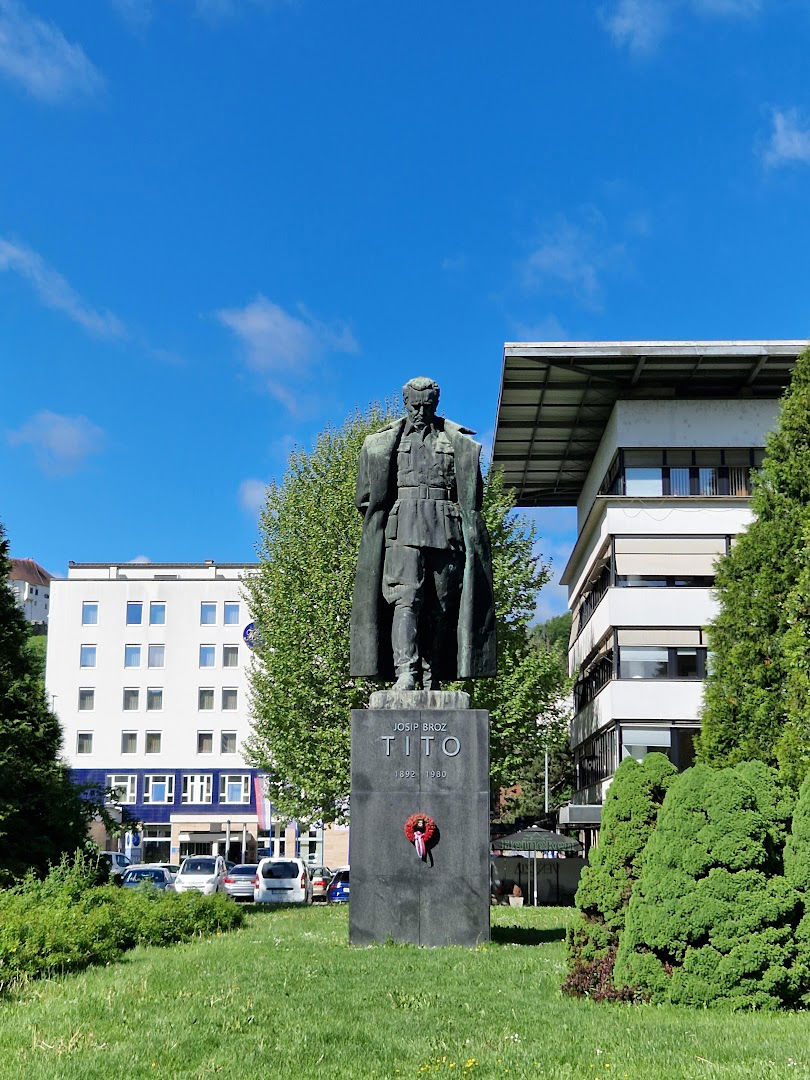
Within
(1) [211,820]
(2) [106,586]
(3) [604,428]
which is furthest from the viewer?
(2) [106,586]

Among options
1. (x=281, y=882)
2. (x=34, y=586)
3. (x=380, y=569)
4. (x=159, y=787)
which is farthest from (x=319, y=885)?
(x=34, y=586)

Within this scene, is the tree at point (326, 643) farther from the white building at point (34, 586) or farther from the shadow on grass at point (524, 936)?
the white building at point (34, 586)

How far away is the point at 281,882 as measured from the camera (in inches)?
1490

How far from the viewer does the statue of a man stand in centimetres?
1230

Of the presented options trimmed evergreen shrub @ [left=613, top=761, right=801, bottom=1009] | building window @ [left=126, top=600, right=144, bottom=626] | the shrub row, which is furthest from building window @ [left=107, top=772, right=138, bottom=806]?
trimmed evergreen shrub @ [left=613, top=761, right=801, bottom=1009]

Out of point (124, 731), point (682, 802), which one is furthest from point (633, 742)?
point (124, 731)

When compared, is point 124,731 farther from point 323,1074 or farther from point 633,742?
point 323,1074

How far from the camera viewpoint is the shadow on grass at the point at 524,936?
11977 mm

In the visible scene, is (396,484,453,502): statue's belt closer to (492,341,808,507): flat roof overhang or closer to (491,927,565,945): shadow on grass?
(491,927,565,945): shadow on grass

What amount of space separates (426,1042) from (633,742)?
3421 cm

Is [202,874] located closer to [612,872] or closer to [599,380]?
[599,380]

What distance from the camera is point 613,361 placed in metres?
40.6

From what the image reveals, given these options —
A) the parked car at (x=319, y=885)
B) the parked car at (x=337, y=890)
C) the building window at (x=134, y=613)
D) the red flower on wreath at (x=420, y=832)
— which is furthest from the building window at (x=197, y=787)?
the red flower on wreath at (x=420, y=832)

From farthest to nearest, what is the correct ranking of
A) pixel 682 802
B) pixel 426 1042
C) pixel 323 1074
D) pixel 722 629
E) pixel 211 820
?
1. pixel 211 820
2. pixel 722 629
3. pixel 682 802
4. pixel 426 1042
5. pixel 323 1074
